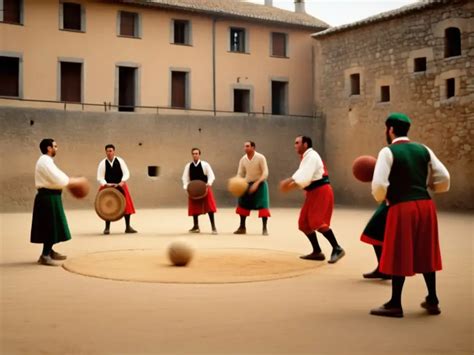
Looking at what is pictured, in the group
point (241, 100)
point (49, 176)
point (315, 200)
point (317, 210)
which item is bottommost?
point (317, 210)

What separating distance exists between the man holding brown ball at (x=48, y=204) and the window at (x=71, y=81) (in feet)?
53.2

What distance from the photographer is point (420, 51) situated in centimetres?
2041

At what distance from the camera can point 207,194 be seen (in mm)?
12703

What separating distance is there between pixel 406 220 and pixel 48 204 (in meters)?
4.79

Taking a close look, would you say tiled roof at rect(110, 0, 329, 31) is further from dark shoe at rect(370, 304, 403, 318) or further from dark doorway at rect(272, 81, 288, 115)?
dark shoe at rect(370, 304, 403, 318)

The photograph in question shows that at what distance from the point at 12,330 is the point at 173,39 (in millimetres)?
21984

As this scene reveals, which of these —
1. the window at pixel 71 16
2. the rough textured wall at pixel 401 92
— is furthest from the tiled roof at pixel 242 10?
the rough textured wall at pixel 401 92

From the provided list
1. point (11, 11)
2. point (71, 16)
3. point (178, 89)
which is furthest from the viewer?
point (178, 89)

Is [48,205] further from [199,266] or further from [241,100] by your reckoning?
[241,100]

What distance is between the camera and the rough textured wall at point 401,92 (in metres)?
19.1

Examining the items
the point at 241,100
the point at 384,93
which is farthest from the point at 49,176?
the point at 241,100

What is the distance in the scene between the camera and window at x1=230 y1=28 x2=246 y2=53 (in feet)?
89.5

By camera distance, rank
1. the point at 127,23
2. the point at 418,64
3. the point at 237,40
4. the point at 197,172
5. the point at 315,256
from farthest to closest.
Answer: the point at 237,40 → the point at 127,23 → the point at 418,64 → the point at 197,172 → the point at 315,256

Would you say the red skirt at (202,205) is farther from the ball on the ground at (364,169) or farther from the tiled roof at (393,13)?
the tiled roof at (393,13)
